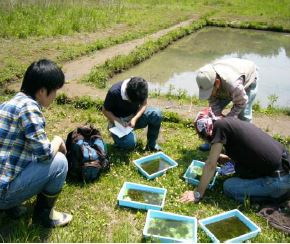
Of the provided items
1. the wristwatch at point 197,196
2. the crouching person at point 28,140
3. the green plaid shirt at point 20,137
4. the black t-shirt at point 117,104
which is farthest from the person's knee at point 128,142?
the green plaid shirt at point 20,137

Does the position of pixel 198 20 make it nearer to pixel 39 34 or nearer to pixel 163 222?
pixel 39 34

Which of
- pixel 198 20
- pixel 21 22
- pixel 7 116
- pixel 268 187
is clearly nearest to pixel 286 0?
pixel 198 20

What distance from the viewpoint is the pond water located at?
32.7 ft

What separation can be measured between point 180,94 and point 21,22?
307 inches

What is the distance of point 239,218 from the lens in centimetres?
425

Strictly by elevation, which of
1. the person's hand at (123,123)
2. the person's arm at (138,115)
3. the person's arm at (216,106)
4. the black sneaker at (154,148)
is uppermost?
the person's arm at (216,106)

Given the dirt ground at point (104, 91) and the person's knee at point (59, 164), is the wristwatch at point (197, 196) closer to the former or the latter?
the person's knee at point (59, 164)

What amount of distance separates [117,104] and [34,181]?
7.27ft

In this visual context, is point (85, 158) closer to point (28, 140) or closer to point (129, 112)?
point (129, 112)

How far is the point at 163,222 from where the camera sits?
4098 millimetres

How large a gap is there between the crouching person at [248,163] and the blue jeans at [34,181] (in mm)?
1617

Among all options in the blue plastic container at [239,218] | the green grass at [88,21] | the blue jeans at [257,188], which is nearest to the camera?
the blue plastic container at [239,218]

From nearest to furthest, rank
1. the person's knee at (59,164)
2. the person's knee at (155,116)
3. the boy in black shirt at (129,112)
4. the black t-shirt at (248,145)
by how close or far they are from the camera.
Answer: the person's knee at (59,164) < the black t-shirt at (248,145) < the boy in black shirt at (129,112) < the person's knee at (155,116)

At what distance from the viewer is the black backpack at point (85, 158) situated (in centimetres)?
480
